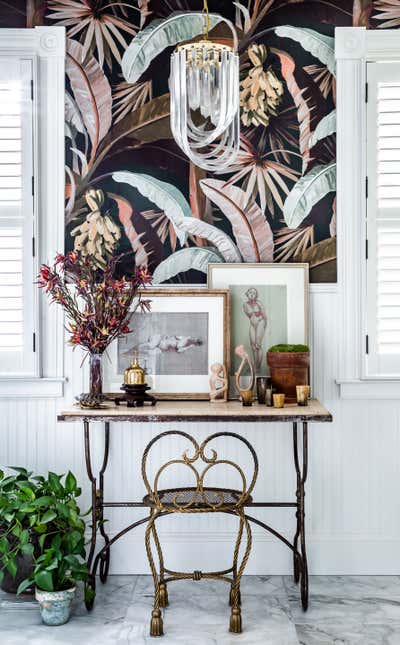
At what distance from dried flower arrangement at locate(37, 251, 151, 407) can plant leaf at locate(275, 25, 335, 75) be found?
1.37 m

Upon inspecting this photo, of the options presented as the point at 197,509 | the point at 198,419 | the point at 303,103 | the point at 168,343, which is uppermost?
the point at 303,103

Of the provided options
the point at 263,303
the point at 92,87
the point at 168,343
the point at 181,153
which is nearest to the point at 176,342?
the point at 168,343

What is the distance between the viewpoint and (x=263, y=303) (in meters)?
3.48

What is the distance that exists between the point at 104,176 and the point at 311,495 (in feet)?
6.18

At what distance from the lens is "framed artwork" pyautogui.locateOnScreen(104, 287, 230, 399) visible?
3428mm

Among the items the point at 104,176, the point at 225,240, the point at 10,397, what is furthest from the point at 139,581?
the point at 104,176

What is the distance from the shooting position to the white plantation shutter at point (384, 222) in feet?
11.4

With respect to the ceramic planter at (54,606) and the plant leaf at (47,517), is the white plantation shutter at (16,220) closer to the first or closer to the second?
the plant leaf at (47,517)

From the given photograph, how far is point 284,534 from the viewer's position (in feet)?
11.5

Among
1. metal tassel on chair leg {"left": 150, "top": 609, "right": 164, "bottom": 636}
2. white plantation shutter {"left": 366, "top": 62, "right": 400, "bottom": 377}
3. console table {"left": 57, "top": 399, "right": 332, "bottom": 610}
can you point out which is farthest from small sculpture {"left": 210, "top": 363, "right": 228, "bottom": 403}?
metal tassel on chair leg {"left": 150, "top": 609, "right": 164, "bottom": 636}

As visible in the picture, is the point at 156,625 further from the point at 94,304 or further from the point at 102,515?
the point at 94,304

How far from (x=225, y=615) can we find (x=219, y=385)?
39.2 inches

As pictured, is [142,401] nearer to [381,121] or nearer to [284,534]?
[284,534]

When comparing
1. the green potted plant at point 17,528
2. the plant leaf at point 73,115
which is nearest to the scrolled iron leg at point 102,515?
the green potted plant at point 17,528
